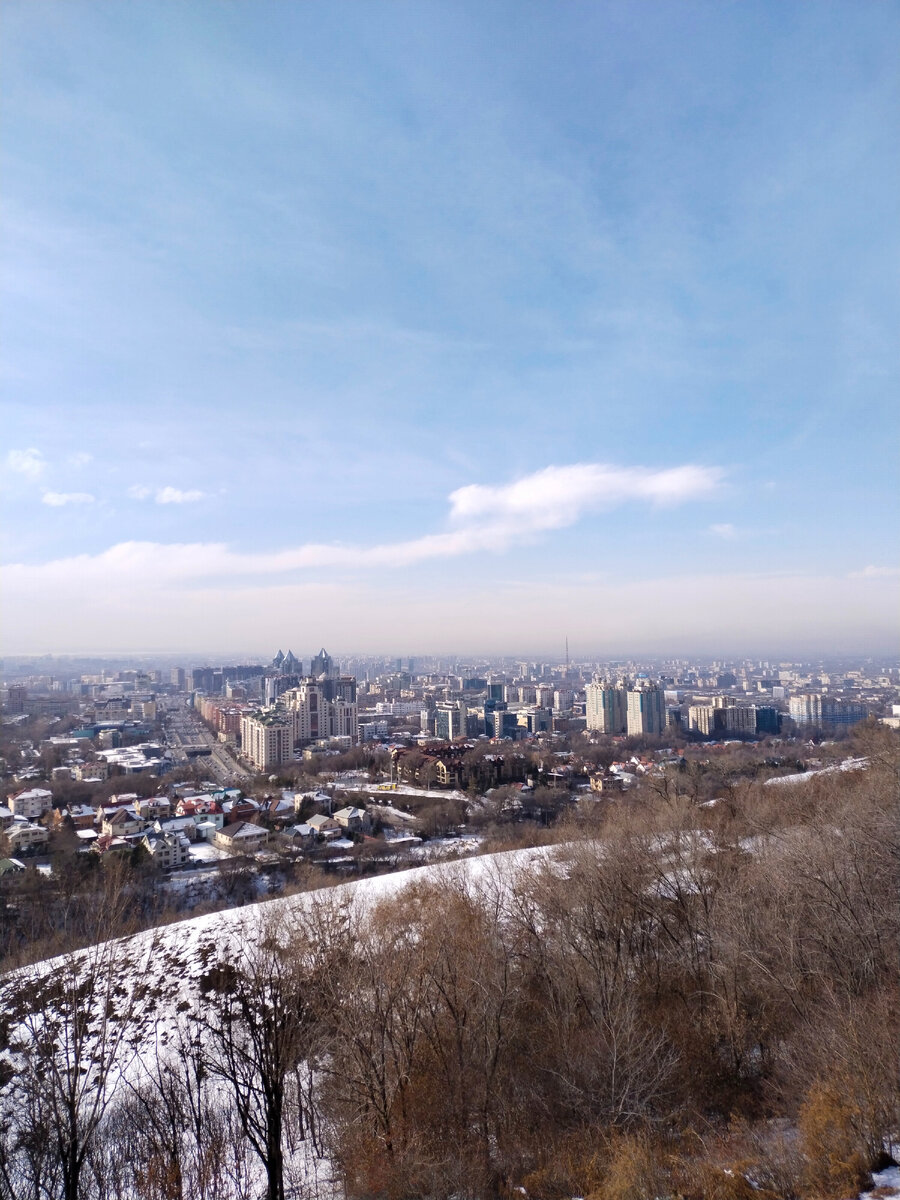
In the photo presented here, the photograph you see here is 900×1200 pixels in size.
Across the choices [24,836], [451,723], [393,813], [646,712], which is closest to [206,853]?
[24,836]

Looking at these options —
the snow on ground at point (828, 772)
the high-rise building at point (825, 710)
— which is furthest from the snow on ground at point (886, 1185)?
the high-rise building at point (825, 710)

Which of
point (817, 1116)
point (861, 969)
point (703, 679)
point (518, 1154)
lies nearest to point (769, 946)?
point (861, 969)

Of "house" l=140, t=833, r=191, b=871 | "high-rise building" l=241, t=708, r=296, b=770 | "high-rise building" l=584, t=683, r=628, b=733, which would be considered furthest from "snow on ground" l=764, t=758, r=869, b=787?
"high-rise building" l=584, t=683, r=628, b=733

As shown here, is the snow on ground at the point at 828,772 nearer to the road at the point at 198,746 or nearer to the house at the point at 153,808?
the house at the point at 153,808

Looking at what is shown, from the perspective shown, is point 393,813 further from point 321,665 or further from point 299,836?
point 321,665

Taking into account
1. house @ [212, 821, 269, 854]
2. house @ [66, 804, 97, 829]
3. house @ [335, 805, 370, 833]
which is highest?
house @ [66, 804, 97, 829]

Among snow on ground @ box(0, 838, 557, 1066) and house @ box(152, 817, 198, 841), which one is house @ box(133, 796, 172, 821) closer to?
house @ box(152, 817, 198, 841)

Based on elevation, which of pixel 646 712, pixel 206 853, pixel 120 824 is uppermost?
pixel 120 824
